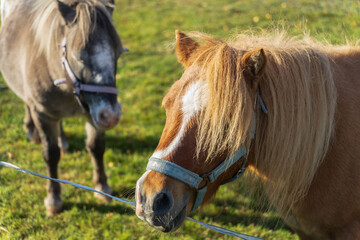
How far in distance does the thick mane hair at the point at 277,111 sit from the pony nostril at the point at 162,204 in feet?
0.94

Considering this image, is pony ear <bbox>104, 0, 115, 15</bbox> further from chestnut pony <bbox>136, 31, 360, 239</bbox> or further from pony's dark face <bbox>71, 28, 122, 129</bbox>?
chestnut pony <bbox>136, 31, 360, 239</bbox>

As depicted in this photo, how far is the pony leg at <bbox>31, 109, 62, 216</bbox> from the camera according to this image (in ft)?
11.8

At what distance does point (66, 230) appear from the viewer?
3.38 metres

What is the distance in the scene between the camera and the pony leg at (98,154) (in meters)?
3.84

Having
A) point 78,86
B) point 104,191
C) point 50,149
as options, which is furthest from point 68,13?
point 104,191

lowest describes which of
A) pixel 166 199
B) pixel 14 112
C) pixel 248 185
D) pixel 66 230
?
pixel 66 230

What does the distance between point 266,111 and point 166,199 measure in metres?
0.71

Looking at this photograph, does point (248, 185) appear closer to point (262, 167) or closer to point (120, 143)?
point (262, 167)

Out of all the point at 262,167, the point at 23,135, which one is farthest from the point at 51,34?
the point at 262,167

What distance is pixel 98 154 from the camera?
3883mm

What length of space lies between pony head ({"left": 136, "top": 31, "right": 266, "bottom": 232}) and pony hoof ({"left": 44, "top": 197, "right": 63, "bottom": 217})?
7.33ft

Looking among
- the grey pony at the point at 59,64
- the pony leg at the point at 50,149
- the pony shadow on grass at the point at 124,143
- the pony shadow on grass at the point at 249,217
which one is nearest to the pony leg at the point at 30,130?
the pony shadow on grass at the point at 124,143

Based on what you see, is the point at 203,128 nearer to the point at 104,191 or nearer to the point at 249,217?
the point at 249,217

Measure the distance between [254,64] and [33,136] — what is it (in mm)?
4182
